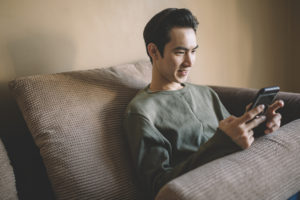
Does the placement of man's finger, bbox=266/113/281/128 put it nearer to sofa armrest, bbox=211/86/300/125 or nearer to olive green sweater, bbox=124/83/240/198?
olive green sweater, bbox=124/83/240/198

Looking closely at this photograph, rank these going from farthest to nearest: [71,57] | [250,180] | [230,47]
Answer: [230,47] < [71,57] < [250,180]

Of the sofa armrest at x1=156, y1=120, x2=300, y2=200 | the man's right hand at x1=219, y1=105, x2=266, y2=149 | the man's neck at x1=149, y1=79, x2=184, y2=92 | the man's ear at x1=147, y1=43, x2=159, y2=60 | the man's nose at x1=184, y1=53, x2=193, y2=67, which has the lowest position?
the sofa armrest at x1=156, y1=120, x2=300, y2=200

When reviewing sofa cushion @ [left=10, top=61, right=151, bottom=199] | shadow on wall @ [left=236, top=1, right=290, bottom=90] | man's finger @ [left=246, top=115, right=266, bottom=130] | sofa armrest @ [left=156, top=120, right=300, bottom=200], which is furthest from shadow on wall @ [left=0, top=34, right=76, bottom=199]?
shadow on wall @ [left=236, top=1, right=290, bottom=90]

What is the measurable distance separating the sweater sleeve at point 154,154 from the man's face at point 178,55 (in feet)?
0.83

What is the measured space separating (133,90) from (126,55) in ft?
1.23

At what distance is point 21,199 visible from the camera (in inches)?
40.8

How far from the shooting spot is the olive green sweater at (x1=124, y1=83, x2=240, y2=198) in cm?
77

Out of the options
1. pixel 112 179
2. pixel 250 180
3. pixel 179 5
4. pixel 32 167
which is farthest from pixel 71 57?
pixel 250 180

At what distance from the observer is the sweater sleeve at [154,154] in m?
0.75

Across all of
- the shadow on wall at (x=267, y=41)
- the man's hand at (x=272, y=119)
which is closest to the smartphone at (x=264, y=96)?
the man's hand at (x=272, y=119)

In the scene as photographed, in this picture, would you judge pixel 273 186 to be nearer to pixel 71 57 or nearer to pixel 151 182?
pixel 151 182

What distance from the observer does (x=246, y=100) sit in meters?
1.27

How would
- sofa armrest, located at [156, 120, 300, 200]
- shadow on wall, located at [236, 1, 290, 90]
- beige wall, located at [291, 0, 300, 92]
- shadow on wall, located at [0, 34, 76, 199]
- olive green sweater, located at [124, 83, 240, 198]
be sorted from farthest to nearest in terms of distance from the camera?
beige wall, located at [291, 0, 300, 92]
shadow on wall, located at [236, 1, 290, 90]
shadow on wall, located at [0, 34, 76, 199]
olive green sweater, located at [124, 83, 240, 198]
sofa armrest, located at [156, 120, 300, 200]

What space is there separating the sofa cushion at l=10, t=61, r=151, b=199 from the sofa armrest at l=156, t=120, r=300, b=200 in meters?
0.32
